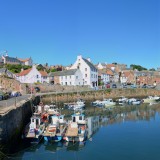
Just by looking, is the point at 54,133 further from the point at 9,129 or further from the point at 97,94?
the point at 97,94

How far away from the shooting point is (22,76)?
69.0 meters

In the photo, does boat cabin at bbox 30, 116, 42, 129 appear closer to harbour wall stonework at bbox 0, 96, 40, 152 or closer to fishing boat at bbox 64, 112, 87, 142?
harbour wall stonework at bbox 0, 96, 40, 152

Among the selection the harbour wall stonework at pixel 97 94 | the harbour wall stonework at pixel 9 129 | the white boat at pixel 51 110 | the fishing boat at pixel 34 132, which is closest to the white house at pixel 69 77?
the harbour wall stonework at pixel 97 94

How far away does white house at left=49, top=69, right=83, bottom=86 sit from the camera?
236ft

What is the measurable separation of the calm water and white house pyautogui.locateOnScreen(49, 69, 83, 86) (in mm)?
40182

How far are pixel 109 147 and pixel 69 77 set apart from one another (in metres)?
51.4

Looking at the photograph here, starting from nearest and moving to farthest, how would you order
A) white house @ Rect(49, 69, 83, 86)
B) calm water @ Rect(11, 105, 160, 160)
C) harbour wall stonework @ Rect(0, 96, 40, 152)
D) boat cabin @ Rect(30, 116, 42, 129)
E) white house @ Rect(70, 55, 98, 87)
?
harbour wall stonework @ Rect(0, 96, 40, 152), calm water @ Rect(11, 105, 160, 160), boat cabin @ Rect(30, 116, 42, 129), white house @ Rect(49, 69, 83, 86), white house @ Rect(70, 55, 98, 87)

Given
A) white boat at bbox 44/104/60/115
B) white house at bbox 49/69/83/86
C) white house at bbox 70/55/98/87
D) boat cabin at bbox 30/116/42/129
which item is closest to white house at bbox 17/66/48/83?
white house at bbox 49/69/83/86

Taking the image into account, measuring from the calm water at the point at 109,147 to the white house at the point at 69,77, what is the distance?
40.2m

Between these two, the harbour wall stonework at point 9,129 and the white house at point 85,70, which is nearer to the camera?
the harbour wall stonework at point 9,129

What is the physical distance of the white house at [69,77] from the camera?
72.1 m

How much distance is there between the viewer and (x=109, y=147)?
22.4 metres

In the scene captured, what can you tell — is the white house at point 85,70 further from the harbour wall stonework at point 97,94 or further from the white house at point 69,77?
the harbour wall stonework at point 97,94

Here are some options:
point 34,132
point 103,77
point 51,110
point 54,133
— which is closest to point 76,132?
point 54,133
